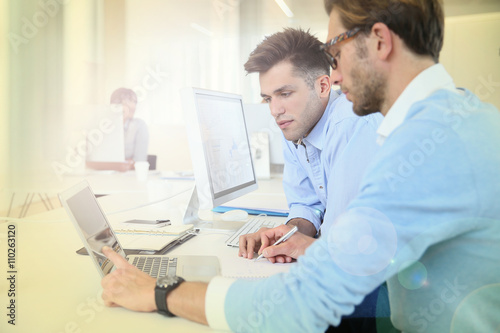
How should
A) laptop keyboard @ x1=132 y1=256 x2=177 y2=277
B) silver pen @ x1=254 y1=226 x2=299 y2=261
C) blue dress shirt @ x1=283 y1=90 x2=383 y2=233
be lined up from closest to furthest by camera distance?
laptop keyboard @ x1=132 y1=256 x2=177 y2=277, silver pen @ x1=254 y1=226 x2=299 y2=261, blue dress shirt @ x1=283 y1=90 x2=383 y2=233

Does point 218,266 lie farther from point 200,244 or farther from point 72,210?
point 72,210

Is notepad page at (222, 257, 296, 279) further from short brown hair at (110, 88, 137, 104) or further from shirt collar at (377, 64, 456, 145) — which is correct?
short brown hair at (110, 88, 137, 104)

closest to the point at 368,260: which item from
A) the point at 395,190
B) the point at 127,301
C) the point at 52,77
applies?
the point at 395,190

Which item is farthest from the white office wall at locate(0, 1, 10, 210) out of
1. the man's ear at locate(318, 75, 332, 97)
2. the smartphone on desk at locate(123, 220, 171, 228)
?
the man's ear at locate(318, 75, 332, 97)

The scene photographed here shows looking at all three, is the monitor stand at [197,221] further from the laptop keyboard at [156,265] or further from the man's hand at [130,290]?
the man's hand at [130,290]

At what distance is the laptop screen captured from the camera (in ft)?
2.67

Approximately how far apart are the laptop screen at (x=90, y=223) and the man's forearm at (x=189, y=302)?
8.5 inches

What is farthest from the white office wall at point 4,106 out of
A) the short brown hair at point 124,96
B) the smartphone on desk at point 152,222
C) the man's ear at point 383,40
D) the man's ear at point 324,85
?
the man's ear at point 383,40

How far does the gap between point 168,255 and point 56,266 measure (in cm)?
28

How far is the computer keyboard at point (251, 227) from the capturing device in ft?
3.84

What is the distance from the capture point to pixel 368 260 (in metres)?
0.59

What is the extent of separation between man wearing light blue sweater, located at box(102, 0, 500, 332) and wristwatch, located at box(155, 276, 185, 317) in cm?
1

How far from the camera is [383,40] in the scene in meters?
0.77

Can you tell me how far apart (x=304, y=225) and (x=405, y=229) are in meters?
0.83
